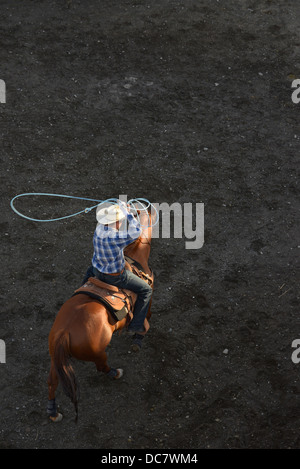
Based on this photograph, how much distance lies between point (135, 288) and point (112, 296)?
36cm

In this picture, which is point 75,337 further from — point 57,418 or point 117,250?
point 57,418

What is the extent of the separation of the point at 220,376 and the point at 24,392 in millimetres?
2131

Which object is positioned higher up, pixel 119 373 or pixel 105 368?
pixel 105 368

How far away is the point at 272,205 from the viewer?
791cm

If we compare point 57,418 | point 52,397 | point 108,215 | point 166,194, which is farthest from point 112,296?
point 166,194

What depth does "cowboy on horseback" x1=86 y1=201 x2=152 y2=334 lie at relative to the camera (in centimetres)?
518

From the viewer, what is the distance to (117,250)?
208 inches

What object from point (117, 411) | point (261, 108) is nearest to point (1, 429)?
point (117, 411)

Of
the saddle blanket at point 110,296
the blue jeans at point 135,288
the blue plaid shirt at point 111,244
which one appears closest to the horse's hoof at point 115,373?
the blue jeans at point 135,288

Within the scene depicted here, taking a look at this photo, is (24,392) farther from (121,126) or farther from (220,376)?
(121,126)

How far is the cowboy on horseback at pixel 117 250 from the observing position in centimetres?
518

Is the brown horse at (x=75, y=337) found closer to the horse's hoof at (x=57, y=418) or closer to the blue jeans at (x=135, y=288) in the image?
the horse's hoof at (x=57, y=418)

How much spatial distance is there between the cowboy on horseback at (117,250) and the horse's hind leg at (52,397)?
106 cm

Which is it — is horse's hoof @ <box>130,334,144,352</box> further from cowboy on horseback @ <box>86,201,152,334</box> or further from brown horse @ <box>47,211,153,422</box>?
brown horse @ <box>47,211,153,422</box>
